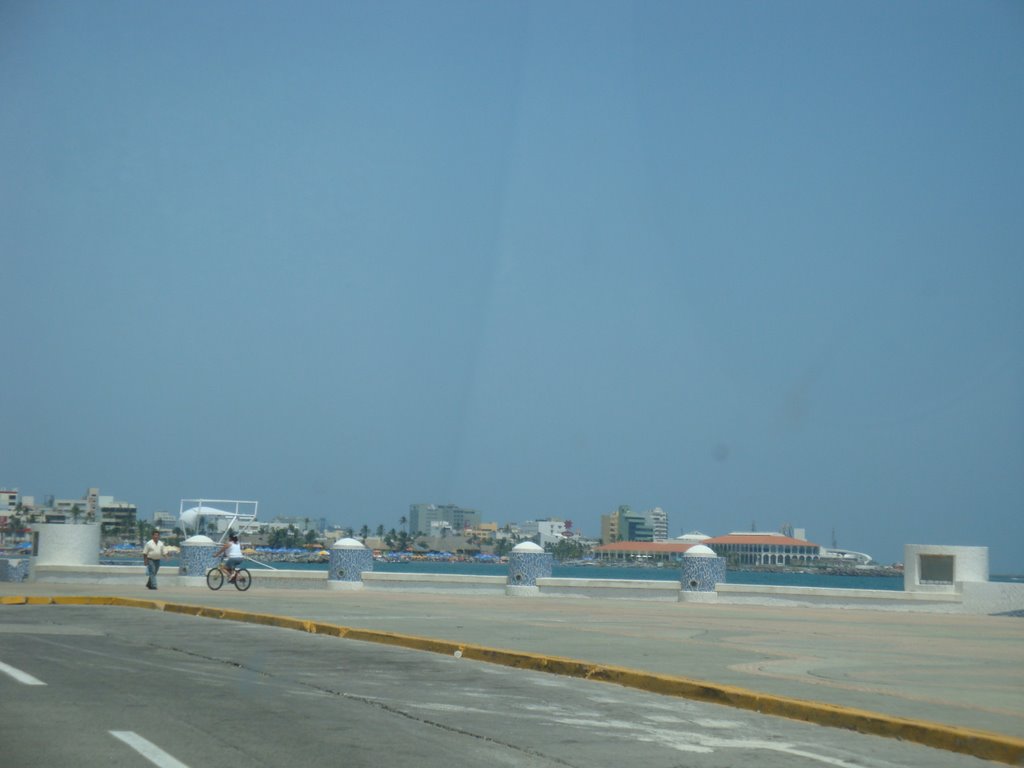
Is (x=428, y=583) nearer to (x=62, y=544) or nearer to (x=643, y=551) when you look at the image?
(x=62, y=544)

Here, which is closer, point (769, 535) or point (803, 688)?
point (803, 688)

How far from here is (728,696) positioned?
1317 centimetres

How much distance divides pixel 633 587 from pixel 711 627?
543 inches

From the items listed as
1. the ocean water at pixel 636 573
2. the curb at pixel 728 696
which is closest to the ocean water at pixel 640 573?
the ocean water at pixel 636 573

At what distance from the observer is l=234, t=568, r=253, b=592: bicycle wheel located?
35594 mm

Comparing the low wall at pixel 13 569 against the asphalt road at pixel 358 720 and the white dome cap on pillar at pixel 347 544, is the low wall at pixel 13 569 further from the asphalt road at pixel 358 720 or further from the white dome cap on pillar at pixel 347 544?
the asphalt road at pixel 358 720

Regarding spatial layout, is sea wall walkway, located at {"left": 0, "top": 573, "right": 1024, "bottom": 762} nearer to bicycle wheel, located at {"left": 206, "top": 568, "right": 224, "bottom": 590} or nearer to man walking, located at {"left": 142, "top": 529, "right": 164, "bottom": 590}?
man walking, located at {"left": 142, "top": 529, "right": 164, "bottom": 590}

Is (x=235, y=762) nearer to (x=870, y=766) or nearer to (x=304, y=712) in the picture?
(x=304, y=712)

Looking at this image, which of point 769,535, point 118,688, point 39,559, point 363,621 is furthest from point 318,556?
point 118,688

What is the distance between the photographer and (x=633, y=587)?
37500 mm

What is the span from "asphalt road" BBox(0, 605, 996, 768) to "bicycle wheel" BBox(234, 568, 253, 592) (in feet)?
60.9

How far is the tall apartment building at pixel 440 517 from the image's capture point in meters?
133

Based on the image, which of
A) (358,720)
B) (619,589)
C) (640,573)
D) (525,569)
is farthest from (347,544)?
(640,573)

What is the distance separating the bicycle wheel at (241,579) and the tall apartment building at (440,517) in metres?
95.8
